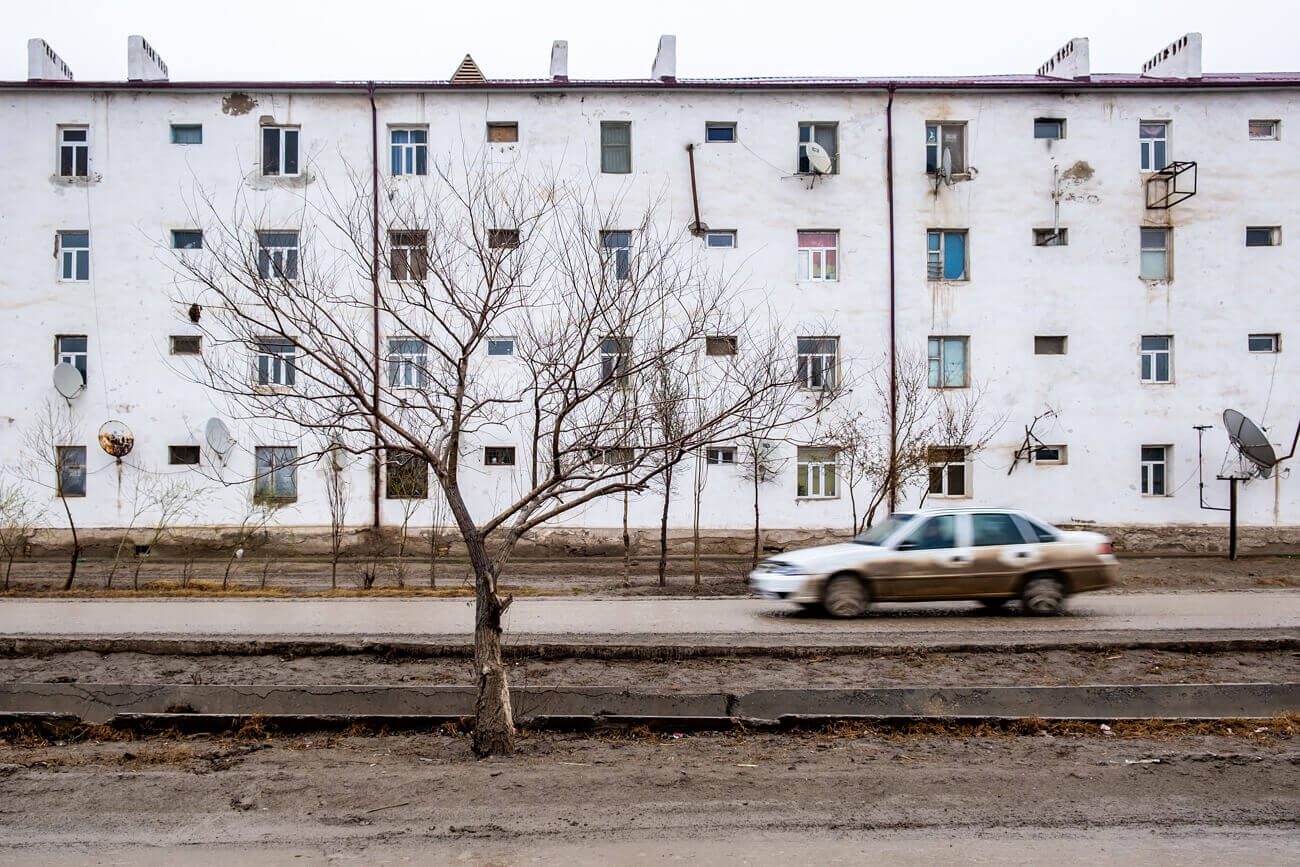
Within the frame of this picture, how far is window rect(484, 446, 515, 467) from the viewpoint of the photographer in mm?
26672

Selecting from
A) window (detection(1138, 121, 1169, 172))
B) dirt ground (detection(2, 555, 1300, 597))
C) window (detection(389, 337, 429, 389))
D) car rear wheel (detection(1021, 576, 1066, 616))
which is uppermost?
window (detection(1138, 121, 1169, 172))

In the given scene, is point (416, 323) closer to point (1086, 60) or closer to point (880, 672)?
point (880, 672)

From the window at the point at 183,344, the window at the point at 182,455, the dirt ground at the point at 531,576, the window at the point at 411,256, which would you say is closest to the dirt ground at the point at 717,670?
the window at the point at 411,256

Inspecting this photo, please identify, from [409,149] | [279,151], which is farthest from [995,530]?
[279,151]

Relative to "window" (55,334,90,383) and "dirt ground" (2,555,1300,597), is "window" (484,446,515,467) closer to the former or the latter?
"dirt ground" (2,555,1300,597)

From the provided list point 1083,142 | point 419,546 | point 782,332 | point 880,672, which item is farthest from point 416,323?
point 1083,142

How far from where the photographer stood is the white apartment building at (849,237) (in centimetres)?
2683

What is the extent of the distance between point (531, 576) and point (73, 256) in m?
16.6

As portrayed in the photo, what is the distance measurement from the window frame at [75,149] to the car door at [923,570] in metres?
25.3

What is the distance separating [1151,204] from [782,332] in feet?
37.4

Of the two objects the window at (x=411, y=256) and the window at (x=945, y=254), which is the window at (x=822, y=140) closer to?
the window at (x=945, y=254)

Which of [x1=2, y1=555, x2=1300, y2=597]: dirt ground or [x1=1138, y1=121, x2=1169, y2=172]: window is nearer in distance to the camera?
[x1=2, y1=555, x2=1300, y2=597]: dirt ground

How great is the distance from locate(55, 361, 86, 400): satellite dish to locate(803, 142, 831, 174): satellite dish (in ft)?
69.1

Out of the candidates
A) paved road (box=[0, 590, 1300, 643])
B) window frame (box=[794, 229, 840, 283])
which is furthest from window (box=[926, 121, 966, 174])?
paved road (box=[0, 590, 1300, 643])
